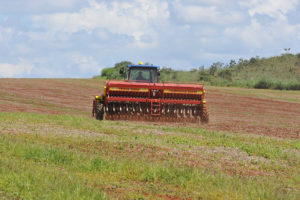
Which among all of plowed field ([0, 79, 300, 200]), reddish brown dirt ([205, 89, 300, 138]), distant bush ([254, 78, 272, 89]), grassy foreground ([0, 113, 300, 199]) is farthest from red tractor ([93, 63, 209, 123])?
distant bush ([254, 78, 272, 89])

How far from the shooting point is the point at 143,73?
2347 centimetres

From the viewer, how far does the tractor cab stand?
23283 mm

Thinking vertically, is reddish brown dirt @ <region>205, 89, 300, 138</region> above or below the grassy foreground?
below

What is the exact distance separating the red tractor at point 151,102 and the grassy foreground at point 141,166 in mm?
5169

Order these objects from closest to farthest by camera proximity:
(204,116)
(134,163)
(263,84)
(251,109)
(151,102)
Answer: (134,163) < (151,102) < (204,116) < (251,109) < (263,84)

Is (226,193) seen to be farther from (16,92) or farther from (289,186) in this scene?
(16,92)

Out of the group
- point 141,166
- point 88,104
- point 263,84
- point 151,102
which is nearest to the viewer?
point 141,166

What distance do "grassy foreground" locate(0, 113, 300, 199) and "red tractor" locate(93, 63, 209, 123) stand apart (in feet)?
17.0

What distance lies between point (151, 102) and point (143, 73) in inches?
117

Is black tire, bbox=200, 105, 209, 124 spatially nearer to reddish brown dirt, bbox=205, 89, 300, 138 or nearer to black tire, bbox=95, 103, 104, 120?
black tire, bbox=95, 103, 104, 120

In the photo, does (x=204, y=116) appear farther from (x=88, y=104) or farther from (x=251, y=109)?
(x=88, y=104)

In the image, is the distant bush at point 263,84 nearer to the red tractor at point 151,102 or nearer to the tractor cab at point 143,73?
the tractor cab at point 143,73

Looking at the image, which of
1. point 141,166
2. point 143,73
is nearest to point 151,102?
point 143,73

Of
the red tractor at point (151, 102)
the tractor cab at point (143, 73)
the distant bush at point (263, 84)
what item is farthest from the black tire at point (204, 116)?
the distant bush at point (263, 84)
